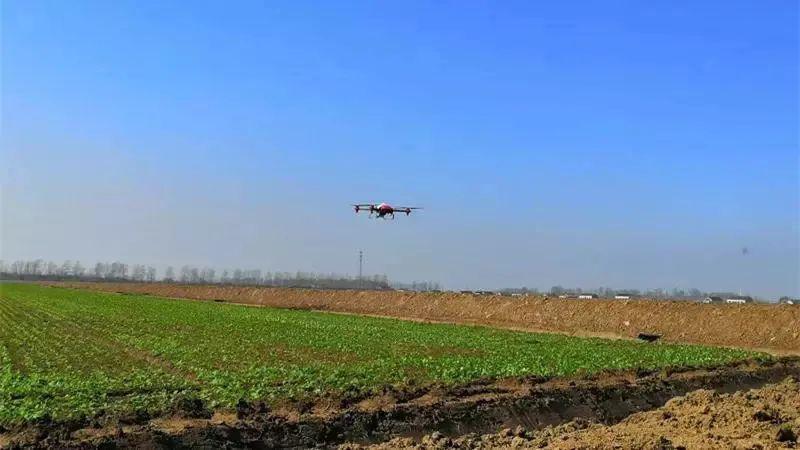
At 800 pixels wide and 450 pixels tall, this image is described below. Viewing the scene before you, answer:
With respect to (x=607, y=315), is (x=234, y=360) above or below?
below

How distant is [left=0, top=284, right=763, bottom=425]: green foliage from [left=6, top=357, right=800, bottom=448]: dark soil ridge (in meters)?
1.25

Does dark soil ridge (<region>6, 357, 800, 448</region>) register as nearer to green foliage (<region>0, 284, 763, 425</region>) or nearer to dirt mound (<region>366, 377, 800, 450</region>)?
green foliage (<region>0, 284, 763, 425</region>)

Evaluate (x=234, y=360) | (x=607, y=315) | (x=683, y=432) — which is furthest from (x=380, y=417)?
(x=607, y=315)

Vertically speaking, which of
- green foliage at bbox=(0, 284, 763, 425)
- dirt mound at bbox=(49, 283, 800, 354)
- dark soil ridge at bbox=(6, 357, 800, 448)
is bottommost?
dark soil ridge at bbox=(6, 357, 800, 448)

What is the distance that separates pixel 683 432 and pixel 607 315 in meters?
42.6

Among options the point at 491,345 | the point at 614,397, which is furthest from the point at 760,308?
the point at 614,397

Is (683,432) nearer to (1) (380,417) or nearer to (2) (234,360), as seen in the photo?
(1) (380,417)

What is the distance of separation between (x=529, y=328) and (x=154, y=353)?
34510mm

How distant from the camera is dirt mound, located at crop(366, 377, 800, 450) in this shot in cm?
991

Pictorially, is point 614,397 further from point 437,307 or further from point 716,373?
point 437,307

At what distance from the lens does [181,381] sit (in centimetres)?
1867

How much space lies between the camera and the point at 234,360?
24.5 meters

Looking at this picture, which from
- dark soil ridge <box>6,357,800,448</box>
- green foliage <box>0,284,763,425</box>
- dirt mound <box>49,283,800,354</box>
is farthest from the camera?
dirt mound <box>49,283,800,354</box>

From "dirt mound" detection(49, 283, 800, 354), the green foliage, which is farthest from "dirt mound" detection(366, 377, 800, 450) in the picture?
"dirt mound" detection(49, 283, 800, 354)
